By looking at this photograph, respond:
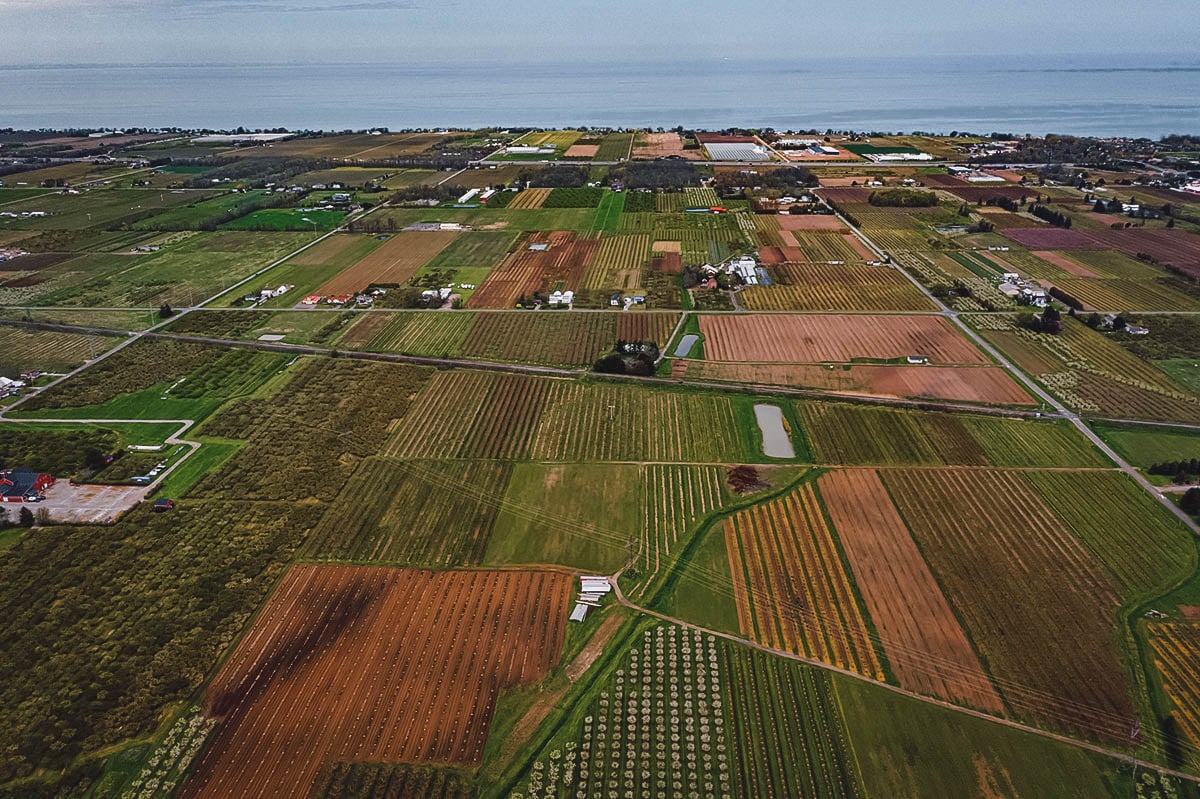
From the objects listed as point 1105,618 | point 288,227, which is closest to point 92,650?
point 1105,618

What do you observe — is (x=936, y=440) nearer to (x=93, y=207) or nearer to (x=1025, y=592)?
(x=1025, y=592)

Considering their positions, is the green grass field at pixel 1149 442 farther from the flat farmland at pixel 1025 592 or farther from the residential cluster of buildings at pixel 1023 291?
the residential cluster of buildings at pixel 1023 291

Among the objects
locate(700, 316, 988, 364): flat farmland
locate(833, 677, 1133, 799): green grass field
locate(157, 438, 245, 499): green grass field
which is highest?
locate(700, 316, 988, 364): flat farmland

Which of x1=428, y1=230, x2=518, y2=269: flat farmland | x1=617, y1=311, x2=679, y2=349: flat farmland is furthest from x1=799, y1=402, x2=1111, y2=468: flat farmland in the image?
x1=428, y1=230, x2=518, y2=269: flat farmland

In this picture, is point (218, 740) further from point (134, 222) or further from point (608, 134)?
point (608, 134)

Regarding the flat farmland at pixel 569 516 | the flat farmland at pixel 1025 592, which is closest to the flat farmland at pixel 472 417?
the flat farmland at pixel 569 516

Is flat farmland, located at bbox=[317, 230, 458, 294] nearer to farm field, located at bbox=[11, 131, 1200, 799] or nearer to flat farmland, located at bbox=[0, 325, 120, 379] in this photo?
farm field, located at bbox=[11, 131, 1200, 799]
